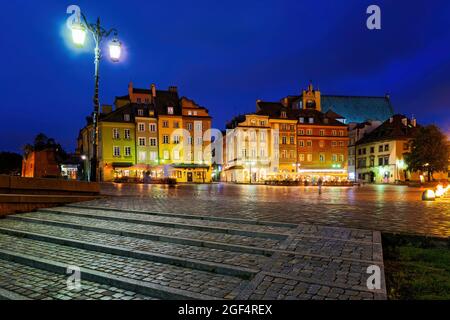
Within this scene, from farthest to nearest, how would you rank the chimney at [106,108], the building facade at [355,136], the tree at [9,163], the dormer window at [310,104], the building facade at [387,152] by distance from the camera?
the tree at [9,163]
the building facade at [355,136]
the dormer window at [310,104]
the chimney at [106,108]
the building facade at [387,152]

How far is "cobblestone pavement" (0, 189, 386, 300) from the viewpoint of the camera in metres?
4.87

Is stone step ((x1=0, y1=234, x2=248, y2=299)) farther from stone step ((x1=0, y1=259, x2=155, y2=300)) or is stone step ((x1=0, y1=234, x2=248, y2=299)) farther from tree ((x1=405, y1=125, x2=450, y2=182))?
tree ((x1=405, y1=125, x2=450, y2=182))

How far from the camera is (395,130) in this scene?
6316 cm

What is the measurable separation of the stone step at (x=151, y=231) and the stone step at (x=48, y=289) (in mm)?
2443

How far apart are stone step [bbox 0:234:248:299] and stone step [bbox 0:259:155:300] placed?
13 centimetres

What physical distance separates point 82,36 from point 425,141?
49134mm

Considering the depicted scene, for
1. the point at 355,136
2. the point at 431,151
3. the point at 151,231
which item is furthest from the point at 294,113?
the point at 151,231

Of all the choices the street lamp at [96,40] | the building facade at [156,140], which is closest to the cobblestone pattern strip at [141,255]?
the street lamp at [96,40]

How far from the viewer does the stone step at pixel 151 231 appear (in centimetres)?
724

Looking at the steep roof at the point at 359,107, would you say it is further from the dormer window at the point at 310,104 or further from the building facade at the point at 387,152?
the building facade at the point at 387,152

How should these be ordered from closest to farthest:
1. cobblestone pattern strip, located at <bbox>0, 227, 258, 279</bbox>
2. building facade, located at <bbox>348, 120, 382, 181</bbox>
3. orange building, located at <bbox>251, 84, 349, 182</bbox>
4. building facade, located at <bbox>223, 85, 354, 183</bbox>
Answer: cobblestone pattern strip, located at <bbox>0, 227, 258, 279</bbox>, building facade, located at <bbox>223, 85, 354, 183</bbox>, orange building, located at <bbox>251, 84, 349, 182</bbox>, building facade, located at <bbox>348, 120, 382, 181</bbox>

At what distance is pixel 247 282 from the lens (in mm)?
5039

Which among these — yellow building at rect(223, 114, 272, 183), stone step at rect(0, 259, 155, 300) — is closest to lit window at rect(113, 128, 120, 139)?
yellow building at rect(223, 114, 272, 183)
